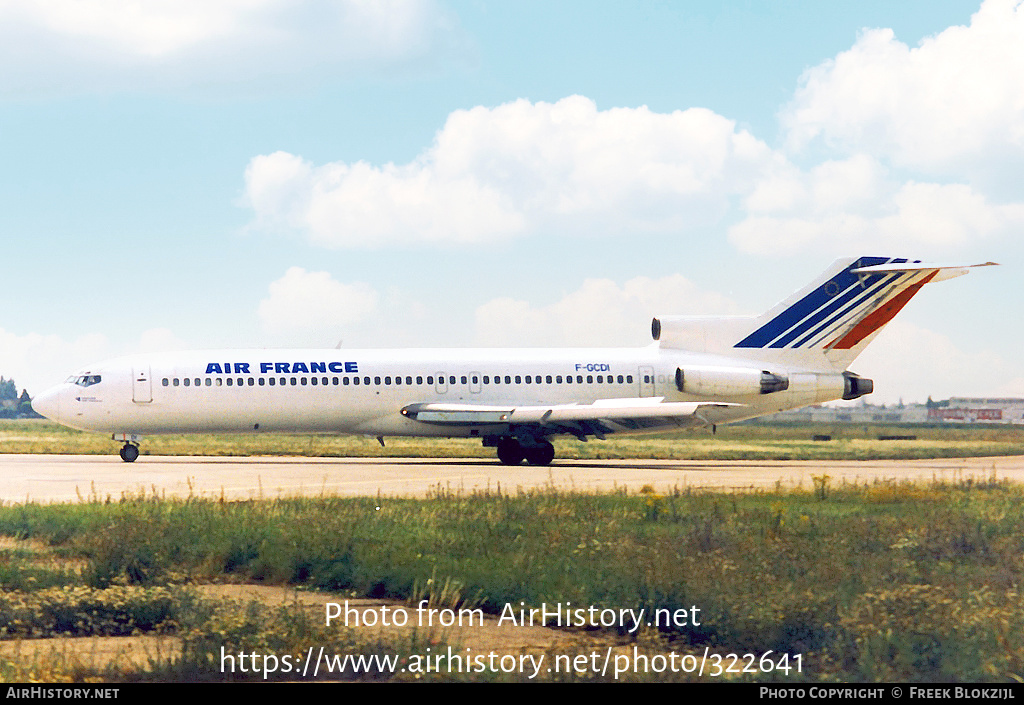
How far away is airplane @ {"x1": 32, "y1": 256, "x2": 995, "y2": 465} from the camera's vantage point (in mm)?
30531

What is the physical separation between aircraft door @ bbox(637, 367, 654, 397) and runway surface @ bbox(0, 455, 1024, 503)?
2128mm

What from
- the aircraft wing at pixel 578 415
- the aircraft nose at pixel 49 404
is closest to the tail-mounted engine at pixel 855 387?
the aircraft wing at pixel 578 415

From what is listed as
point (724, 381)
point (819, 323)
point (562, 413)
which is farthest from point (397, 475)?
point (819, 323)

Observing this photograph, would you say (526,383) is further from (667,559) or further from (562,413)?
(667,559)

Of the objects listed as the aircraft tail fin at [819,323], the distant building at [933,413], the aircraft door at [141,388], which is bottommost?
the distant building at [933,413]

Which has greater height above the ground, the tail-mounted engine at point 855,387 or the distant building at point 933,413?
the tail-mounted engine at point 855,387

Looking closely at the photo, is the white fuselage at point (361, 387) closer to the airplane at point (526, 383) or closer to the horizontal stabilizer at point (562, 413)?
the airplane at point (526, 383)

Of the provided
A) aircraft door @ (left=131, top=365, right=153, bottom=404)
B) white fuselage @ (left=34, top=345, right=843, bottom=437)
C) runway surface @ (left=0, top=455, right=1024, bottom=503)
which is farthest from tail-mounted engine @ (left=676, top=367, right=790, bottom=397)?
aircraft door @ (left=131, top=365, right=153, bottom=404)

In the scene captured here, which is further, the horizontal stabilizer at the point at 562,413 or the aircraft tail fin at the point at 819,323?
the aircraft tail fin at the point at 819,323

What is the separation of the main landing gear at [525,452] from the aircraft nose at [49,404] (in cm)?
1265

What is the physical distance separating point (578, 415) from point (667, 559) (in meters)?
18.9

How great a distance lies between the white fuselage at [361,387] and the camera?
30547 mm

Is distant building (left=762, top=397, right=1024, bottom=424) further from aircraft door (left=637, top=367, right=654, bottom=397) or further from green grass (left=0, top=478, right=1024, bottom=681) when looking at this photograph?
green grass (left=0, top=478, right=1024, bottom=681)

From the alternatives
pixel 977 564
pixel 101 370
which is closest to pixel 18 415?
pixel 101 370
